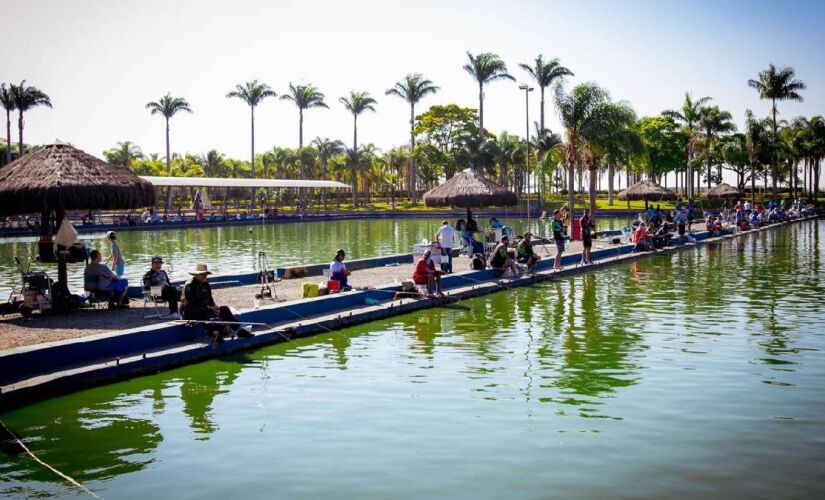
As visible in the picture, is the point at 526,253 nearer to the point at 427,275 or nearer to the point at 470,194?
the point at 427,275

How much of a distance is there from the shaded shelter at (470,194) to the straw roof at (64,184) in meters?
14.6

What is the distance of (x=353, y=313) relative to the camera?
55.1 feet

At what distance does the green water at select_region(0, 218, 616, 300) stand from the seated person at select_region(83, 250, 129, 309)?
244 inches

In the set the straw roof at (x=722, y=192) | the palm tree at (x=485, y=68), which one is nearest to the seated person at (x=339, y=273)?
the straw roof at (x=722, y=192)

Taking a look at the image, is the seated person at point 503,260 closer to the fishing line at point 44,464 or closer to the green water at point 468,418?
the green water at point 468,418

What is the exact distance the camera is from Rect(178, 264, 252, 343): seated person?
13.5 metres

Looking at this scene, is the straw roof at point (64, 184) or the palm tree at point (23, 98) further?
the palm tree at point (23, 98)

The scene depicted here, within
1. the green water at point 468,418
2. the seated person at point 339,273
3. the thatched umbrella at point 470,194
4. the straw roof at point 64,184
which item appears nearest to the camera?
the green water at point 468,418

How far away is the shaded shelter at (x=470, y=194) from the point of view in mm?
29922

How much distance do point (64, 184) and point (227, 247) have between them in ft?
81.8

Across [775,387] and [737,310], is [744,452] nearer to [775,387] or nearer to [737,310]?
[775,387]

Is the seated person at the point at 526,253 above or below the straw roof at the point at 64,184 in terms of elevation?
below

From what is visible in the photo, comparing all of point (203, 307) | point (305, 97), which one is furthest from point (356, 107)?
point (203, 307)

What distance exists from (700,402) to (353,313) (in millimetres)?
8070
